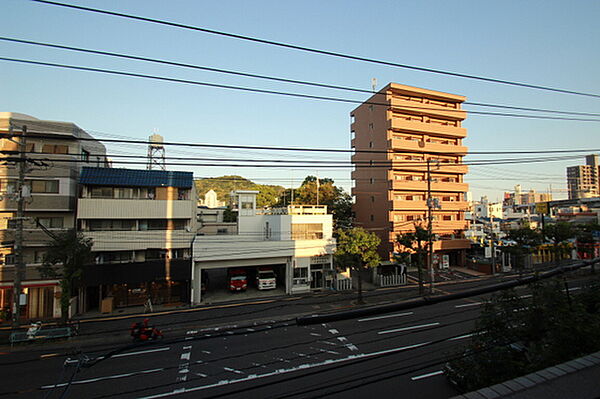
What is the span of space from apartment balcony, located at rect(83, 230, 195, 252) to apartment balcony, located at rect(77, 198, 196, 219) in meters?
1.27

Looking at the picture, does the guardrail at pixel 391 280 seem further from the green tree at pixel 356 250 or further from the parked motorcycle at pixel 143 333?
the parked motorcycle at pixel 143 333

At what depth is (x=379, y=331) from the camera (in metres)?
15.8

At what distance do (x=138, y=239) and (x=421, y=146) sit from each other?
3079 centimetres

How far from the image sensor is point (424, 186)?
3369 cm

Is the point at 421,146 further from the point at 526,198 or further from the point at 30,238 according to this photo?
the point at 526,198

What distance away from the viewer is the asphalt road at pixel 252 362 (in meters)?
10.2

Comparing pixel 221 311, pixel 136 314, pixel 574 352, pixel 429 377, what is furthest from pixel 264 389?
pixel 136 314

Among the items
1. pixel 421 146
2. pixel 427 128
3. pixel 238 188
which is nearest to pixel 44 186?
pixel 421 146

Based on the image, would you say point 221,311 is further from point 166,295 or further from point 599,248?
point 599,248

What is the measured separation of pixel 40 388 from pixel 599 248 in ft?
172

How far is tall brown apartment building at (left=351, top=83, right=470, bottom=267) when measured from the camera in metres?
32.9

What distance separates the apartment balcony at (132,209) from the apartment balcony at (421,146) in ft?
75.5

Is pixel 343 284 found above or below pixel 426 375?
below

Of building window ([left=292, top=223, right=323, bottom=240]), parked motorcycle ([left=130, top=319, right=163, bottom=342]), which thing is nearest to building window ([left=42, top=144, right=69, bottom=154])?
parked motorcycle ([left=130, top=319, right=163, bottom=342])
